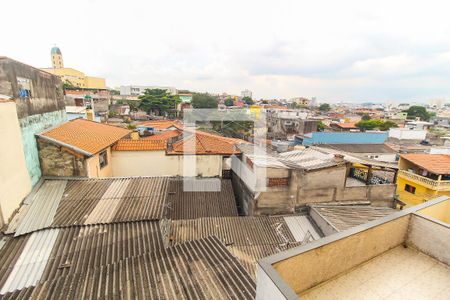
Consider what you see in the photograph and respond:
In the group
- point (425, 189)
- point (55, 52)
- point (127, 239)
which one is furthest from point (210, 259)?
point (55, 52)

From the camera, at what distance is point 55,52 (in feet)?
241

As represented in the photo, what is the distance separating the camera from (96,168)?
436 inches

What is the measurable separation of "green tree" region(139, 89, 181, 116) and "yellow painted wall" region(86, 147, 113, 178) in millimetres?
35537

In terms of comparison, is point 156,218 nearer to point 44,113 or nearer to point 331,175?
point 44,113

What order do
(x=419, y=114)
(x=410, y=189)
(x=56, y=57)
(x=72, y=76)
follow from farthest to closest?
1. (x=419, y=114)
2. (x=56, y=57)
3. (x=72, y=76)
4. (x=410, y=189)

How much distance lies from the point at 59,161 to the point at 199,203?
6.32m

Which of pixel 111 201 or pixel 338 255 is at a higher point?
pixel 338 255

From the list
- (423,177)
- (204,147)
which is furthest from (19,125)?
(423,177)

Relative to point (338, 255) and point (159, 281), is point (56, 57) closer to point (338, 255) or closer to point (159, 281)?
point (159, 281)

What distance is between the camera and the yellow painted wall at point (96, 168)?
10010 millimetres

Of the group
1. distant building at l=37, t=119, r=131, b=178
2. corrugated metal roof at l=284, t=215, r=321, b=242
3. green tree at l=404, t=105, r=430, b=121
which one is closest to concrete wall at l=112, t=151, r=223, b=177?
distant building at l=37, t=119, r=131, b=178

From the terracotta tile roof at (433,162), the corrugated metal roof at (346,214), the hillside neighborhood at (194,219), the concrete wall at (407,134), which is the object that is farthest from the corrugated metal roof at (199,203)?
the concrete wall at (407,134)

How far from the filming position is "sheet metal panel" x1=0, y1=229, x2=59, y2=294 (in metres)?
4.83

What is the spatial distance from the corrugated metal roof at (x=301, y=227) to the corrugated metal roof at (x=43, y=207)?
8604 millimetres
